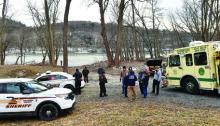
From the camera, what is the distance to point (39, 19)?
6312cm

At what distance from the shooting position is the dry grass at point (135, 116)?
1270 centimetres

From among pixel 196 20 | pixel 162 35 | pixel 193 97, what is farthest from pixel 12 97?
pixel 162 35

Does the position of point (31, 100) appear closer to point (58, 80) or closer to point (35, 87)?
point (35, 87)

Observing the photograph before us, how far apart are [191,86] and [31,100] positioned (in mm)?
9020

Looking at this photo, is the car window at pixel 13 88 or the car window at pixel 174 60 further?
the car window at pixel 174 60

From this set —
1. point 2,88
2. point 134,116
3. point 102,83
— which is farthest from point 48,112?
point 102,83

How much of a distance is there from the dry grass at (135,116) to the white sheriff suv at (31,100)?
409 millimetres

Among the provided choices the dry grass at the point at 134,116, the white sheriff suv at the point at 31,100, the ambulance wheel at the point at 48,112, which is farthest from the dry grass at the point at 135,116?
the white sheriff suv at the point at 31,100

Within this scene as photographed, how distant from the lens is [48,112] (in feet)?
50.2

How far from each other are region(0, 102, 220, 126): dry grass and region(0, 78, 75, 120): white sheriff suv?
41 centimetres

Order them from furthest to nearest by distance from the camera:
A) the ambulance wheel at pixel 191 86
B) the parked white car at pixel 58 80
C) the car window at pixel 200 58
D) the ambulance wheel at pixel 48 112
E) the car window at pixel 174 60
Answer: the parked white car at pixel 58 80
the car window at pixel 174 60
the ambulance wheel at pixel 191 86
the car window at pixel 200 58
the ambulance wheel at pixel 48 112

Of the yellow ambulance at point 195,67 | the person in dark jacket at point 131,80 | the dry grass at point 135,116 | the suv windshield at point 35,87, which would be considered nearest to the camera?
the dry grass at point 135,116

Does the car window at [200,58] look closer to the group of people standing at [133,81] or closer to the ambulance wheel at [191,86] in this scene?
the ambulance wheel at [191,86]

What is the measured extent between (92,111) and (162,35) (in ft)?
202
